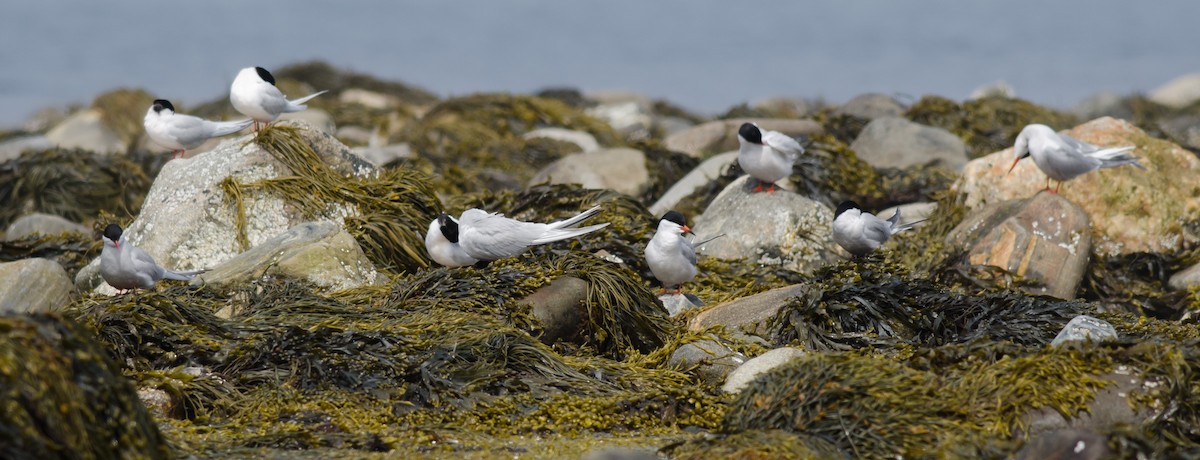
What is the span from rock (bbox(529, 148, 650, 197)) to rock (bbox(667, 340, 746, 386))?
206 inches

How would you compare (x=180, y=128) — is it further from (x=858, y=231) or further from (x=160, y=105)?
(x=858, y=231)

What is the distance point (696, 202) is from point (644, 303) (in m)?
3.76

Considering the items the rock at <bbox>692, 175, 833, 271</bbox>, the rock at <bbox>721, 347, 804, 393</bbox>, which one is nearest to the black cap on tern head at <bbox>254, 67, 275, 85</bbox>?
the rock at <bbox>692, 175, 833, 271</bbox>

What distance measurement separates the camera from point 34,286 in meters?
8.12

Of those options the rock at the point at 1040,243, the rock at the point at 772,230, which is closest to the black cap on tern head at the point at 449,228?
the rock at the point at 772,230

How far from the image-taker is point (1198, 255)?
938cm

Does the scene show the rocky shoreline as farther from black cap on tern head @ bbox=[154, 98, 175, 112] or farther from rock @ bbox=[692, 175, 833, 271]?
black cap on tern head @ bbox=[154, 98, 175, 112]

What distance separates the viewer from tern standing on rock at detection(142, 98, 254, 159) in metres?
9.70

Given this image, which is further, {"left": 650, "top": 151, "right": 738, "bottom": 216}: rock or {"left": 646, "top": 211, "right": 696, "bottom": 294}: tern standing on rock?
{"left": 650, "top": 151, "right": 738, "bottom": 216}: rock

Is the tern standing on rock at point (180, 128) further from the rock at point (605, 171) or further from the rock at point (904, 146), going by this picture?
the rock at point (904, 146)

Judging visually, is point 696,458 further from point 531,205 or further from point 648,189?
point 648,189

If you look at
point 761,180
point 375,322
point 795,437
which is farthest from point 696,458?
point 761,180

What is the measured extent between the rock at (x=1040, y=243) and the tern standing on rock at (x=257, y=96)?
5.10 metres

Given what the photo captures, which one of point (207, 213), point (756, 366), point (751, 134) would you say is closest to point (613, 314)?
point (756, 366)
